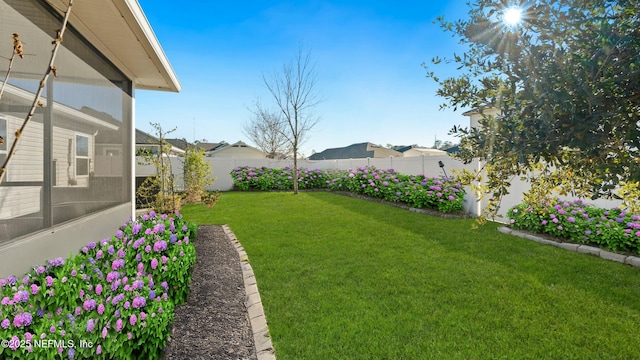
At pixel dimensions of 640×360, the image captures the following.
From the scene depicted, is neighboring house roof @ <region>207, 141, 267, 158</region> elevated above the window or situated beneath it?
elevated above

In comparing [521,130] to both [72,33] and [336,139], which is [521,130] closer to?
[72,33]

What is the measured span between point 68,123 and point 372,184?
7.66 m

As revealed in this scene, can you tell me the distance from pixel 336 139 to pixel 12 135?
997 inches

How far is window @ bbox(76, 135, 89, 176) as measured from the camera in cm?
324

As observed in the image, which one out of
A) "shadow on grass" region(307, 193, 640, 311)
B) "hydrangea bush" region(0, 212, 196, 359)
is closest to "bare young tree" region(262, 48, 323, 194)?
"shadow on grass" region(307, 193, 640, 311)

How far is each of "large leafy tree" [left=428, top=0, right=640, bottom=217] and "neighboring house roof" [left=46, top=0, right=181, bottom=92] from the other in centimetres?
302

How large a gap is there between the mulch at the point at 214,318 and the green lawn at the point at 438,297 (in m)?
0.25

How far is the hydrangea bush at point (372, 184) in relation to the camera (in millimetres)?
7496

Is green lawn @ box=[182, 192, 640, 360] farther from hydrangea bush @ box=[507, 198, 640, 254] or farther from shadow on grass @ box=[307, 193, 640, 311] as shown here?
hydrangea bush @ box=[507, 198, 640, 254]

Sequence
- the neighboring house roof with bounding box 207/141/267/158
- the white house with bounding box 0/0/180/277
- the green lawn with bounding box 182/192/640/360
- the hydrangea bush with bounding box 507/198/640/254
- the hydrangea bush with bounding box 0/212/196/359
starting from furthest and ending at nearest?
the neighboring house roof with bounding box 207/141/267/158, the hydrangea bush with bounding box 507/198/640/254, the green lawn with bounding box 182/192/640/360, the white house with bounding box 0/0/180/277, the hydrangea bush with bounding box 0/212/196/359

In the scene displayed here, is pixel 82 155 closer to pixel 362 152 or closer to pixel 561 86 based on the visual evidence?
pixel 561 86

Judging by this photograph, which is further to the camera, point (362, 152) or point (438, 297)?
point (362, 152)

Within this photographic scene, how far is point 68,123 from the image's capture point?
3.05m

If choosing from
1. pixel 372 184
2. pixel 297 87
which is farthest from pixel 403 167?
pixel 297 87
